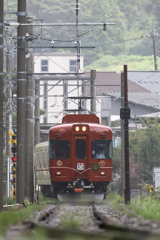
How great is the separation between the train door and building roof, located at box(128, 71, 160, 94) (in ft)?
225

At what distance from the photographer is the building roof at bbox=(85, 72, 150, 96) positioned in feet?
303

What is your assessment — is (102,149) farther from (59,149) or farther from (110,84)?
(110,84)

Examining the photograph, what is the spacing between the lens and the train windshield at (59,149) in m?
24.9

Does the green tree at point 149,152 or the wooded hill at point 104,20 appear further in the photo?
the wooded hill at point 104,20

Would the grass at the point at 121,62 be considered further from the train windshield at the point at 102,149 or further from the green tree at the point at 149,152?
the train windshield at the point at 102,149

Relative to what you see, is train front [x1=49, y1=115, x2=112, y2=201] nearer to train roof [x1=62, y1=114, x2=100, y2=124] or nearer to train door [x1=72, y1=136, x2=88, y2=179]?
train door [x1=72, y1=136, x2=88, y2=179]

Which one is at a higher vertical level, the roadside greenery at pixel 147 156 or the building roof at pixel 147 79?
the building roof at pixel 147 79

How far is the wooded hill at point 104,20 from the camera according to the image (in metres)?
167

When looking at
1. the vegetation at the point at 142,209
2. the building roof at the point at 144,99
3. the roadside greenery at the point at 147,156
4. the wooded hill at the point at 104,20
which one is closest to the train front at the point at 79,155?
the vegetation at the point at 142,209

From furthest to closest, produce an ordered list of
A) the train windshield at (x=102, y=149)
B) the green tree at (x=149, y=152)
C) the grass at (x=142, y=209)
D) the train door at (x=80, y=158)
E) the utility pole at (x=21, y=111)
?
the green tree at (x=149, y=152), the train windshield at (x=102, y=149), the train door at (x=80, y=158), the utility pole at (x=21, y=111), the grass at (x=142, y=209)

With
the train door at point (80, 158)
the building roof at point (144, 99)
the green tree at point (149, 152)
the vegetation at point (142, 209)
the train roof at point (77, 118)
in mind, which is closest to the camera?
the vegetation at point (142, 209)

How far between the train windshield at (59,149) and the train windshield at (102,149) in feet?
3.23

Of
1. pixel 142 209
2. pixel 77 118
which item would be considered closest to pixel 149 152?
pixel 77 118

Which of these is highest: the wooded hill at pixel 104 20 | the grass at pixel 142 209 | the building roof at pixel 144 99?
the wooded hill at pixel 104 20
